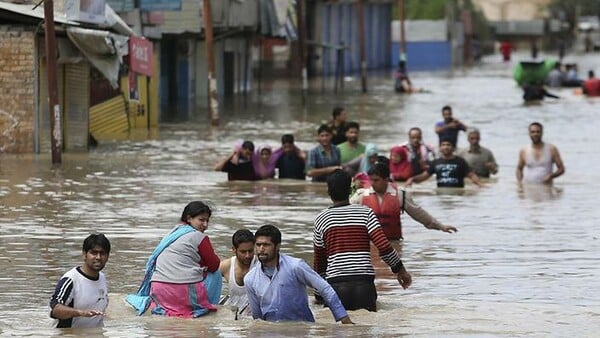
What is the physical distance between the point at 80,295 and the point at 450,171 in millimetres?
12123

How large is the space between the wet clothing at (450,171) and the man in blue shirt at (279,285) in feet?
38.0

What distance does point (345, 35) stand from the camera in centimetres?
9150

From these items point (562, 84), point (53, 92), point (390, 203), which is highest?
point (53, 92)

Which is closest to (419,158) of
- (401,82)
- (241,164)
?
(241,164)

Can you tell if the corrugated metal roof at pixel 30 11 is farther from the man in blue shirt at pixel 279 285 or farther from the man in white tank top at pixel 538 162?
the man in blue shirt at pixel 279 285

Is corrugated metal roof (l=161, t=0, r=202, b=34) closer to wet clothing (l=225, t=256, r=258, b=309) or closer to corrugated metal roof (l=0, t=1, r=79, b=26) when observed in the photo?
corrugated metal roof (l=0, t=1, r=79, b=26)

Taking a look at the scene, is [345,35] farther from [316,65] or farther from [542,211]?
[542,211]

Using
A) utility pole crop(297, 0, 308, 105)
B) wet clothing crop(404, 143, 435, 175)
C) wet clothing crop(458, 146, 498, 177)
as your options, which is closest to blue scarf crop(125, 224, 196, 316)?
wet clothing crop(404, 143, 435, 175)

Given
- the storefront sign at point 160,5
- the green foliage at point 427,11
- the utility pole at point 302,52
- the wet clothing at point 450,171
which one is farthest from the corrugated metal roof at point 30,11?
the green foliage at point 427,11

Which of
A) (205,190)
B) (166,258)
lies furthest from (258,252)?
(205,190)

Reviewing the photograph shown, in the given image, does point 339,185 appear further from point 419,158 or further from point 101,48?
point 101,48

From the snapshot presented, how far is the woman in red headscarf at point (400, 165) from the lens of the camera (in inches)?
924

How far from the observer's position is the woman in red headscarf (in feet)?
77.0

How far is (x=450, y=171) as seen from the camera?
23.2 metres
